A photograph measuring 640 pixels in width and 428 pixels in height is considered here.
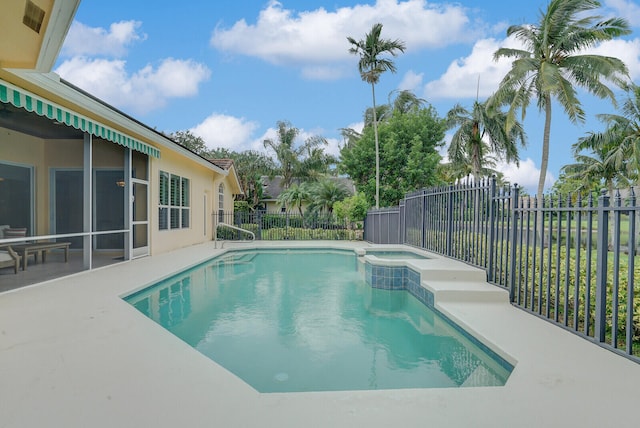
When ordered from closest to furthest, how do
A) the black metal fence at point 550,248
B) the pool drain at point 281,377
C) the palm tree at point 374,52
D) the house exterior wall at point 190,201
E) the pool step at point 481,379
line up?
the pool step at point 481,379 < the pool drain at point 281,377 < the black metal fence at point 550,248 < the house exterior wall at point 190,201 < the palm tree at point 374,52

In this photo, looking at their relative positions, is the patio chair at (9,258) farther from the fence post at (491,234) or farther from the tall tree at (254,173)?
the tall tree at (254,173)

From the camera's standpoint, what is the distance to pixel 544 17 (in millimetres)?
17297

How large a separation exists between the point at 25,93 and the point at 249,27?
Result: 14.8 metres

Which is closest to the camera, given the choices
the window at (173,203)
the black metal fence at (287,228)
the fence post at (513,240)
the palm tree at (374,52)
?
the fence post at (513,240)

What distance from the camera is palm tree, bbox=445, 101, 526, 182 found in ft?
85.4

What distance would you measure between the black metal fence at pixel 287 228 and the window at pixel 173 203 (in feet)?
11.6

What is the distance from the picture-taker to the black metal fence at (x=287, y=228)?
18141 mm

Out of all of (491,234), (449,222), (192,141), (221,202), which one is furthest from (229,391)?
(192,141)

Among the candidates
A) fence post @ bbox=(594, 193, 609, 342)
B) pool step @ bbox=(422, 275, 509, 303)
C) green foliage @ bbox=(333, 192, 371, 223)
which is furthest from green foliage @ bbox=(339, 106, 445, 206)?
fence post @ bbox=(594, 193, 609, 342)

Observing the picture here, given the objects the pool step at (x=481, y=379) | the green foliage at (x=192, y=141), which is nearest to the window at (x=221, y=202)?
the pool step at (x=481, y=379)

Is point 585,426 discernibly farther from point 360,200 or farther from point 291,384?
point 360,200

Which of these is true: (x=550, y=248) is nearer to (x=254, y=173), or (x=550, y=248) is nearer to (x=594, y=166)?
(x=594, y=166)

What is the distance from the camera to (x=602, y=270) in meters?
3.87

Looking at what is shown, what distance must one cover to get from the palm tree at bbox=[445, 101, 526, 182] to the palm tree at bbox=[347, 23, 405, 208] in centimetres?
720
